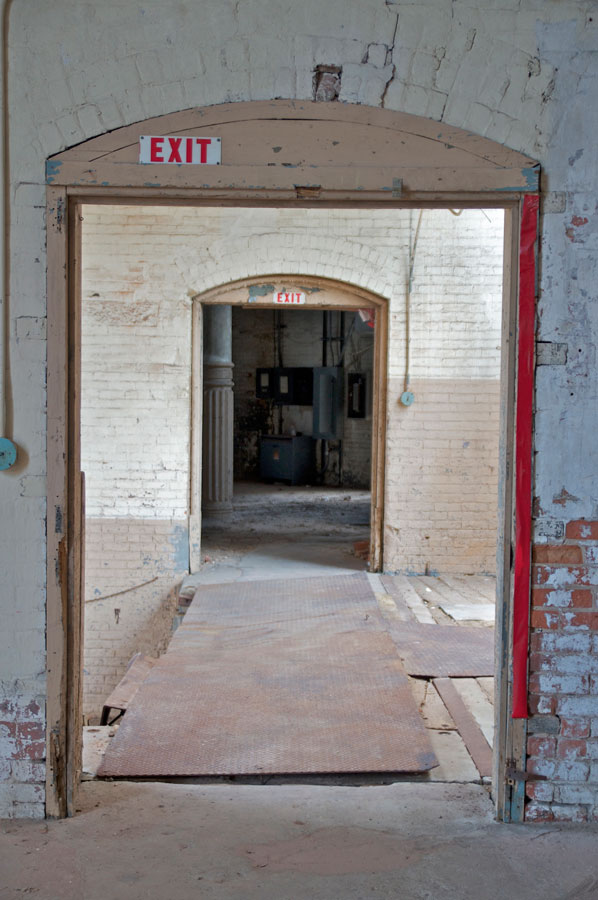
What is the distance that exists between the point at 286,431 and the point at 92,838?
13.3m

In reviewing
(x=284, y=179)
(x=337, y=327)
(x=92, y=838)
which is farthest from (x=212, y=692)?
(x=337, y=327)

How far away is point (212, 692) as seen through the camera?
411 centimetres

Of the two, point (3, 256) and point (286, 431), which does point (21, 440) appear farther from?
point (286, 431)

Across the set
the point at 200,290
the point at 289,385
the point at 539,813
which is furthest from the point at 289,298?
the point at 289,385

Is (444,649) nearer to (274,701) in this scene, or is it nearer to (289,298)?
(274,701)

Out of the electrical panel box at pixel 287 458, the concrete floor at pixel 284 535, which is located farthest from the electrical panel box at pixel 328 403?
the concrete floor at pixel 284 535

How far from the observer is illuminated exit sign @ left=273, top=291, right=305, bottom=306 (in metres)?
6.88

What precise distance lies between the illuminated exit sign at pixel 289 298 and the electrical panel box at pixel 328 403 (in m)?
7.38

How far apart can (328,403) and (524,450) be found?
38.3ft

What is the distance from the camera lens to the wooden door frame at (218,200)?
264 centimetres

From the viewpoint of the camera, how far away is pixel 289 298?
272 inches

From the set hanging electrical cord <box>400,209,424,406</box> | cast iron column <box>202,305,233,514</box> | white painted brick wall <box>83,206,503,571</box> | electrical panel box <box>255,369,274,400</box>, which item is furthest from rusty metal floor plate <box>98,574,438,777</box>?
electrical panel box <box>255,369,274,400</box>

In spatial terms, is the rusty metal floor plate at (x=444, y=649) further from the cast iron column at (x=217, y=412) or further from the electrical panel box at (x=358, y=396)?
the electrical panel box at (x=358, y=396)

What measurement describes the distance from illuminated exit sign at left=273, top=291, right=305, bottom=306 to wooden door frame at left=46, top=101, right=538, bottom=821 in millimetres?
4127
